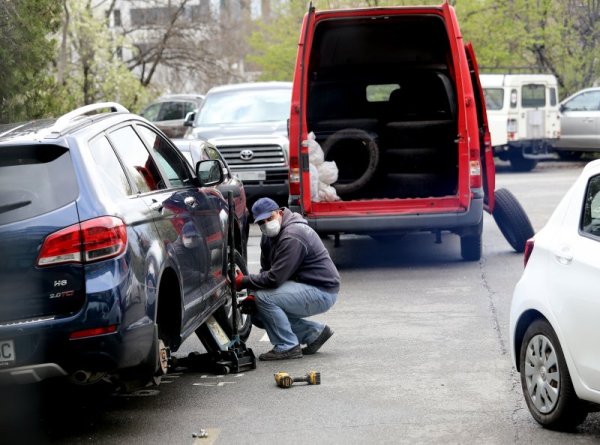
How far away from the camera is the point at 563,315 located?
620 cm

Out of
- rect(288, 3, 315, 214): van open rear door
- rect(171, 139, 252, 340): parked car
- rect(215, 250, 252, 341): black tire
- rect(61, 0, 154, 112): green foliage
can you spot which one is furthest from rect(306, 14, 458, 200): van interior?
rect(61, 0, 154, 112): green foliage

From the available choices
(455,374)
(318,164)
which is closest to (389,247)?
(318,164)

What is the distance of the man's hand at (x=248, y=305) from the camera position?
29.5ft

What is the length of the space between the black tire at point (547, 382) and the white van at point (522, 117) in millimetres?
20606

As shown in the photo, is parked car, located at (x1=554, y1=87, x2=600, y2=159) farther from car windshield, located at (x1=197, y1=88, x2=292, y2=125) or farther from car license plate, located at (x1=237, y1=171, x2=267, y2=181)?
car license plate, located at (x1=237, y1=171, x2=267, y2=181)

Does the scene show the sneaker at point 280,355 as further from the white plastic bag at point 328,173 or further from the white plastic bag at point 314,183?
the white plastic bag at point 328,173

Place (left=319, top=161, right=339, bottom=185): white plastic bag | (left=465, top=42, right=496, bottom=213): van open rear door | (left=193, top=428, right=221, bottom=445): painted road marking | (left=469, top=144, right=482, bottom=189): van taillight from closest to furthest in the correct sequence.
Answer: (left=193, top=428, right=221, bottom=445): painted road marking < (left=469, top=144, right=482, bottom=189): van taillight < (left=465, top=42, right=496, bottom=213): van open rear door < (left=319, top=161, right=339, bottom=185): white plastic bag

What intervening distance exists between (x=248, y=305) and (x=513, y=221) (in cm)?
579

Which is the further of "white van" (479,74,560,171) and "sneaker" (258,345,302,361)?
"white van" (479,74,560,171)

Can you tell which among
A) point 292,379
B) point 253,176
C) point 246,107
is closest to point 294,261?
point 292,379

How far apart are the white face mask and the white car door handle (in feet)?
9.52

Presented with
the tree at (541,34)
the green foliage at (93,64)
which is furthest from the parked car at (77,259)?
the tree at (541,34)

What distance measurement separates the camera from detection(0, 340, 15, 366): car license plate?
6.06 m

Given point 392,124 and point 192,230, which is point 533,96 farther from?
point 192,230
